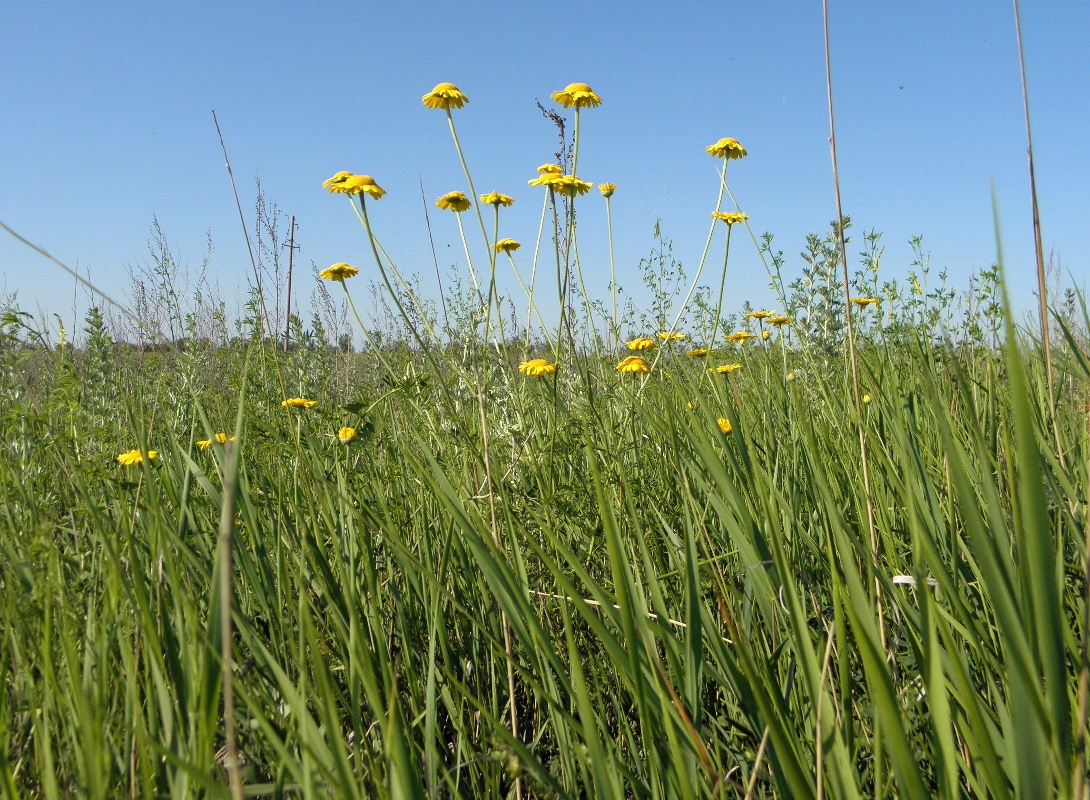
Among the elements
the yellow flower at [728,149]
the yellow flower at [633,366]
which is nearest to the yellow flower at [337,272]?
the yellow flower at [633,366]

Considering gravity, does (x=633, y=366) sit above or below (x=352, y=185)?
below

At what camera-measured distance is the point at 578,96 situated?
94.7 inches

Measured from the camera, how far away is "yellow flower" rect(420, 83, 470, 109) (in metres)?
2.19

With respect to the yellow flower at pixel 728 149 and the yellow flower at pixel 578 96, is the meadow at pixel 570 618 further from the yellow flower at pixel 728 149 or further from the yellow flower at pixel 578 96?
the yellow flower at pixel 728 149

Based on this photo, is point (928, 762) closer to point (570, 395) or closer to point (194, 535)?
point (194, 535)

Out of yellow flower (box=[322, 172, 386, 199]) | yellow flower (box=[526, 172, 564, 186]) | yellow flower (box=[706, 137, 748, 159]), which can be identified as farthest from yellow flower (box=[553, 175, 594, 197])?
yellow flower (box=[706, 137, 748, 159])

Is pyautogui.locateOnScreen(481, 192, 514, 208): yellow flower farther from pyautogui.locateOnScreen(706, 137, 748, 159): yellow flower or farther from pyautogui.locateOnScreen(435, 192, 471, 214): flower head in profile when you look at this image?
pyautogui.locateOnScreen(706, 137, 748, 159): yellow flower

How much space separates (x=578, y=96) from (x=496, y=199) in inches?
16.6

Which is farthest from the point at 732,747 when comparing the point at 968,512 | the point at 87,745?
the point at 87,745

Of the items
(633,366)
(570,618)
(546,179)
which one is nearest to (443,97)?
(546,179)

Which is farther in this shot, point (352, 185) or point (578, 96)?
point (578, 96)

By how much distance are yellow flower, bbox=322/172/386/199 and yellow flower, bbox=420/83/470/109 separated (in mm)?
323

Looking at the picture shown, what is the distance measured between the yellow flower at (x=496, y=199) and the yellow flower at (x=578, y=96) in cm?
37

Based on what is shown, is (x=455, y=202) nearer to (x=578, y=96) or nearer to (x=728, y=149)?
(x=578, y=96)
